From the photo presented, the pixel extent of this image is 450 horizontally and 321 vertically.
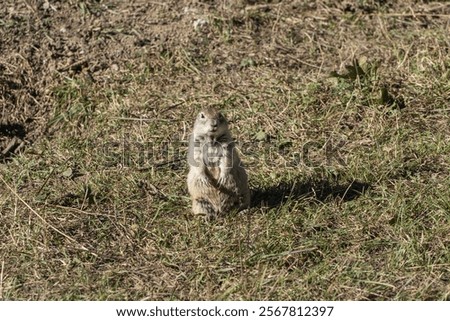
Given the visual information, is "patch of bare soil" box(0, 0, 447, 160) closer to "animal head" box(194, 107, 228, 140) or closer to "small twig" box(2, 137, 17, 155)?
"small twig" box(2, 137, 17, 155)

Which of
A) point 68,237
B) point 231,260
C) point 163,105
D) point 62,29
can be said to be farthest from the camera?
point 62,29

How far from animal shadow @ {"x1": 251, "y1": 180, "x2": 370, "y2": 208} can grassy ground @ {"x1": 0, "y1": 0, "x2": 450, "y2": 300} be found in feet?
0.06

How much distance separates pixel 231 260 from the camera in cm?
548

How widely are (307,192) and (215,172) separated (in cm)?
76

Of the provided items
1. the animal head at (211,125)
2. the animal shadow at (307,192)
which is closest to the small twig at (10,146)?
the animal head at (211,125)

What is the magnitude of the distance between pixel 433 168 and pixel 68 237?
9.52 feet

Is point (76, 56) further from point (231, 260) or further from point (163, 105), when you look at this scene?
point (231, 260)

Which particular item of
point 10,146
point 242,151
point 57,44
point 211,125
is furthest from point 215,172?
point 57,44

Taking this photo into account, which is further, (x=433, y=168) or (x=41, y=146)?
(x=41, y=146)

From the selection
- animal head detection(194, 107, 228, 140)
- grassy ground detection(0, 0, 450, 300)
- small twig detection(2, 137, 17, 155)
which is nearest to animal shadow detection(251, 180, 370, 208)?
grassy ground detection(0, 0, 450, 300)

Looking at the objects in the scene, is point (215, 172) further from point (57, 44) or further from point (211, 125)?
point (57, 44)

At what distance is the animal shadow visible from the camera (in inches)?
241

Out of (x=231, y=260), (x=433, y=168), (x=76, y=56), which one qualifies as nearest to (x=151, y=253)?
(x=231, y=260)

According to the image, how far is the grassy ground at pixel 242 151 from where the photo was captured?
5.40m
